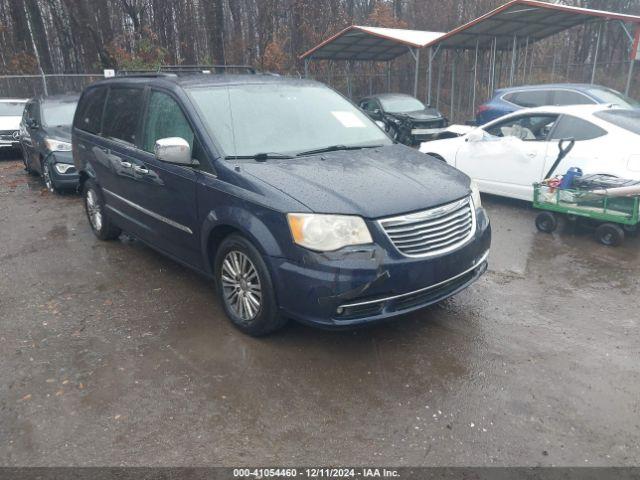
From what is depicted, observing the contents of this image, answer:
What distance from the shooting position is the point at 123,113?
16.8 ft

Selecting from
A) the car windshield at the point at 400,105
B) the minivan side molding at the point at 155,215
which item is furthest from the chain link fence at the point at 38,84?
the minivan side molding at the point at 155,215

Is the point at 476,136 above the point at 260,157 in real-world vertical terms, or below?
below

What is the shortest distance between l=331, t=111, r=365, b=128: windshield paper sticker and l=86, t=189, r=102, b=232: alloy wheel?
309 centimetres

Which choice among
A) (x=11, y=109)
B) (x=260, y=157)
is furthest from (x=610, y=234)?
(x=11, y=109)

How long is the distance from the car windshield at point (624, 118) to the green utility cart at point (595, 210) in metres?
1.13

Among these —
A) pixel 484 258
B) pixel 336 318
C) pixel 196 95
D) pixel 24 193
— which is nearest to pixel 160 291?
pixel 196 95

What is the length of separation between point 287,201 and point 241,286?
0.85 meters

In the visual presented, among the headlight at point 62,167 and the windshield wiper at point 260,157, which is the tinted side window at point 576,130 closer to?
the windshield wiper at point 260,157

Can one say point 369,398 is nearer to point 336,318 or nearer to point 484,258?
point 336,318

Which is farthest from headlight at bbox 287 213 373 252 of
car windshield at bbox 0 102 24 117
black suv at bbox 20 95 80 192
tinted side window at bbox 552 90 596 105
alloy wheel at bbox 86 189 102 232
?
car windshield at bbox 0 102 24 117

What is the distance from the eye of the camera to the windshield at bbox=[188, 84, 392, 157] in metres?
4.07

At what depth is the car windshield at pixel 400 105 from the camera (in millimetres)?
14266

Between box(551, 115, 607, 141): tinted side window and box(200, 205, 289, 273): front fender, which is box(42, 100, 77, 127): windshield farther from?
box(551, 115, 607, 141): tinted side window

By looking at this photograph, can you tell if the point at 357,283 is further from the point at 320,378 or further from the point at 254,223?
the point at 254,223
